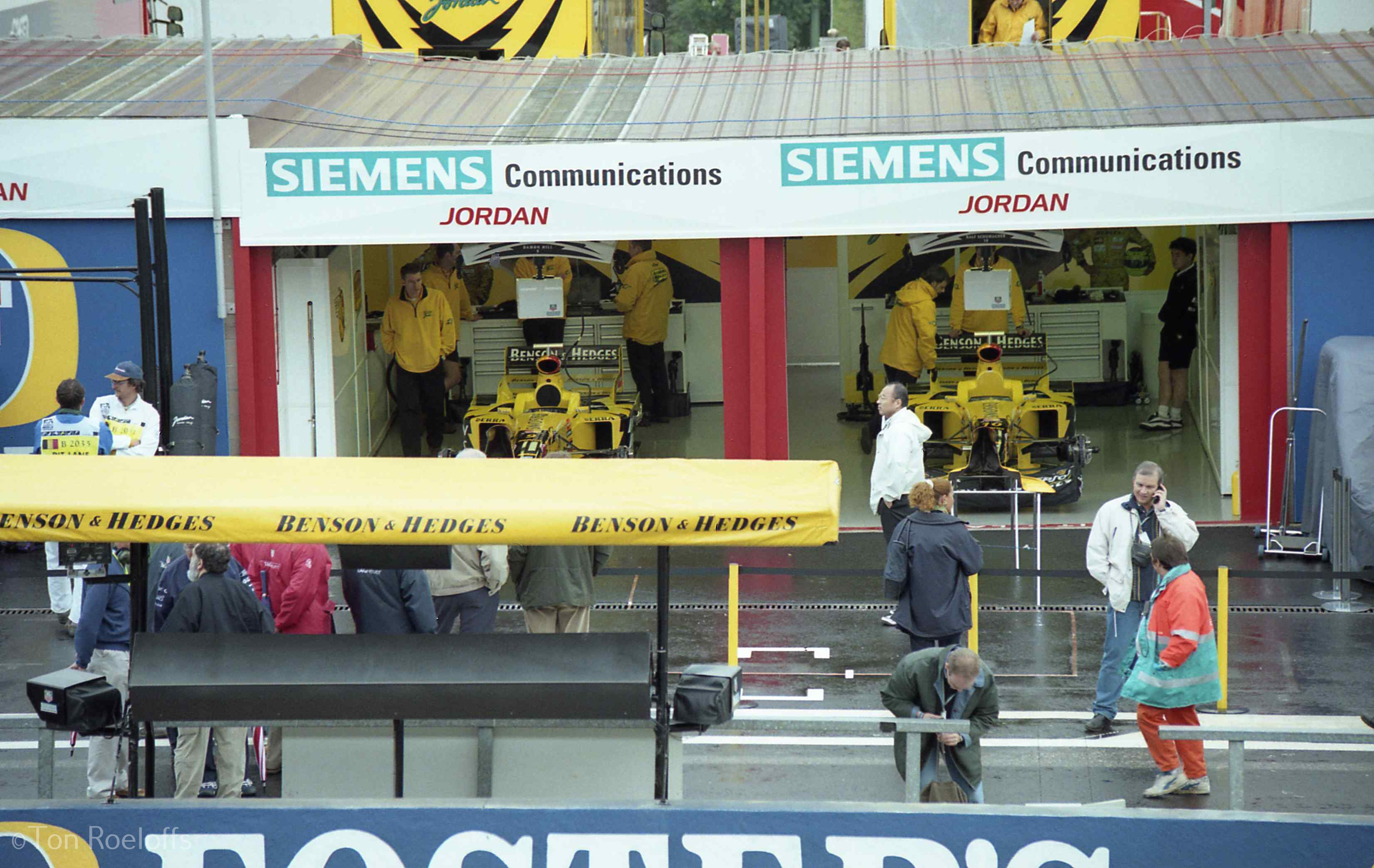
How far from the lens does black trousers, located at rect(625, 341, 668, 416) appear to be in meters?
20.3

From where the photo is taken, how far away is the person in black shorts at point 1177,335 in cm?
1888

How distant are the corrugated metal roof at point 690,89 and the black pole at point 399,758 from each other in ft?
29.4

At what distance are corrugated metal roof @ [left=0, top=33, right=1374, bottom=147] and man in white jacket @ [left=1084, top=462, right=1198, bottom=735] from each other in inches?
241

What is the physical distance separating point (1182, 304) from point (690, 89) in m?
6.46

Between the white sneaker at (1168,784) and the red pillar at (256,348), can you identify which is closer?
the white sneaker at (1168,784)

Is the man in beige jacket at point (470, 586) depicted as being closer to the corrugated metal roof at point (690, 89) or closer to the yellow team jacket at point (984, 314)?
the corrugated metal roof at point (690, 89)

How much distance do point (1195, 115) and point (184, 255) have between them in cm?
967

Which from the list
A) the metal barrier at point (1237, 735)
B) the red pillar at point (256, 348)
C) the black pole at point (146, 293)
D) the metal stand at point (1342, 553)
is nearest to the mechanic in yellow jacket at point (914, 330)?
the metal stand at point (1342, 553)

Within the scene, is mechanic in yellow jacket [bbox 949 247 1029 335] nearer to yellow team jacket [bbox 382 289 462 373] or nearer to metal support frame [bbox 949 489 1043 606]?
metal support frame [bbox 949 489 1043 606]

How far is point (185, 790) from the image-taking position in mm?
8312

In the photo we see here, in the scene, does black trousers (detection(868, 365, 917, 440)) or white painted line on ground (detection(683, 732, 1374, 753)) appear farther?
black trousers (detection(868, 365, 917, 440))

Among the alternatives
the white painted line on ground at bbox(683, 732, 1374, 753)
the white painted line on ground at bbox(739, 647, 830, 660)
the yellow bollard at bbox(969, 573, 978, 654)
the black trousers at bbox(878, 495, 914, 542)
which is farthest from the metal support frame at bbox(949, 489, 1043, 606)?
the white painted line on ground at bbox(683, 732, 1374, 753)

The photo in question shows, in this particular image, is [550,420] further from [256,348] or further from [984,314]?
[984,314]

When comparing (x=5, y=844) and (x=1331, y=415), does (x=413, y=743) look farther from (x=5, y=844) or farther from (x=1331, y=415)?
(x=1331, y=415)
